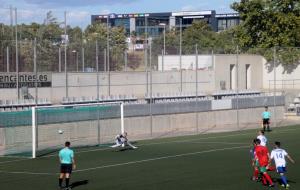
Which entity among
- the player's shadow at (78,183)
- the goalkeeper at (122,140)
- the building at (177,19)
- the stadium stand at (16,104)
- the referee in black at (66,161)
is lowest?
the player's shadow at (78,183)

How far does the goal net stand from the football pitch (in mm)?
2320

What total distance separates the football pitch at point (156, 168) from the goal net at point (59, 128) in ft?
7.61

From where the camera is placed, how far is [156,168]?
1133 inches

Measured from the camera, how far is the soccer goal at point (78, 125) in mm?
40125

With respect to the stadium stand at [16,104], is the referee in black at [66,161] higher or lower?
lower

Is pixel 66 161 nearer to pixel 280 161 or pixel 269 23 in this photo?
pixel 280 161

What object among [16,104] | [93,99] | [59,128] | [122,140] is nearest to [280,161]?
[122,140]

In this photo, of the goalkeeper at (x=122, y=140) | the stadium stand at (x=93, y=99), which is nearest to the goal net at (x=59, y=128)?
the goalkeeper at (x=122, y=140)

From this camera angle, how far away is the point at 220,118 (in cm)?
5397

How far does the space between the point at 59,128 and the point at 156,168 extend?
13976 mm

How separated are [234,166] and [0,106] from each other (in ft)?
62.2

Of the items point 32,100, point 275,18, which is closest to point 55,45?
point 32,100

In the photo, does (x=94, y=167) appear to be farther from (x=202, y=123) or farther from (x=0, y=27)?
(x=0, y=27)

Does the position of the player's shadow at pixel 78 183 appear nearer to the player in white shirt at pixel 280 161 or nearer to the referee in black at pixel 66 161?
the referee in black at pixel 66 161
